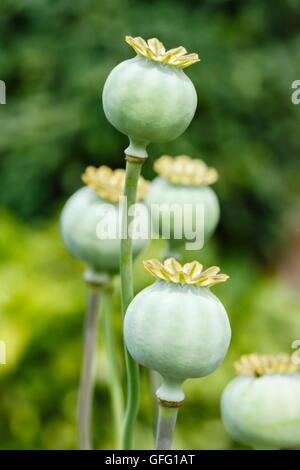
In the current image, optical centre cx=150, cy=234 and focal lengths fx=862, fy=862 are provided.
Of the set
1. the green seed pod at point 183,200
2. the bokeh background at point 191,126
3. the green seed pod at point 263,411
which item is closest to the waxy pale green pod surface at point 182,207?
the green seed pod at point 183,200

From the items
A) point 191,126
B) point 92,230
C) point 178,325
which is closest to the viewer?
point 178,325

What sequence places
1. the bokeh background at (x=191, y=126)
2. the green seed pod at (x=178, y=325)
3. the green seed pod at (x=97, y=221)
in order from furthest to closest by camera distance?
1. the bokeh background at (x=191, y=126)
2. the green seed pod at (x=97, y=221)
3. the green seed pod at (x=178, y=325)

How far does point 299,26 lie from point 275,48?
12.5 inches

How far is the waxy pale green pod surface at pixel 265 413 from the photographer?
52 centimetres

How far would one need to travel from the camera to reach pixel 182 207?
643 mm

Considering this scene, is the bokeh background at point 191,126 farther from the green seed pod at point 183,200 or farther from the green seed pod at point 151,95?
the green seed pod at point 151,95

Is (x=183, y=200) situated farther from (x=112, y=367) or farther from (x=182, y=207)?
(x=112, y=367)

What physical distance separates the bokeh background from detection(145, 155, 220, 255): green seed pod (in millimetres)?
1300

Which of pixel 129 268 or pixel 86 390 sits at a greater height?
pixel 129 268

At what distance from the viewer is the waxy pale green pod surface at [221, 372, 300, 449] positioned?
0.52 metres

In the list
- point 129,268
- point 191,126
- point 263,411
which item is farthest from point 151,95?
point 191,126

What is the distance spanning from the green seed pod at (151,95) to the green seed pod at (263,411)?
167mm

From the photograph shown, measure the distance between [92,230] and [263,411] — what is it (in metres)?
0.17
